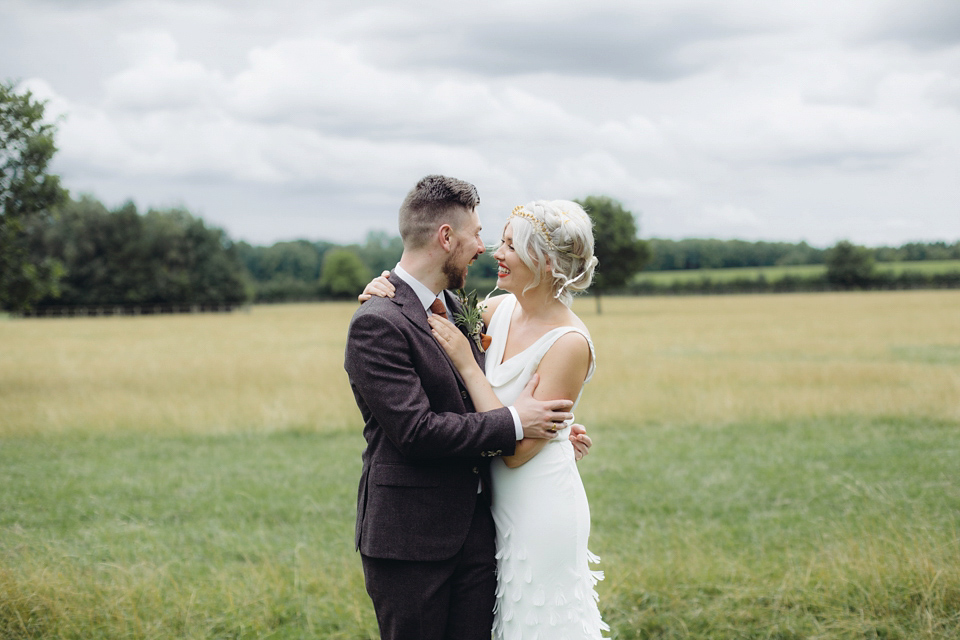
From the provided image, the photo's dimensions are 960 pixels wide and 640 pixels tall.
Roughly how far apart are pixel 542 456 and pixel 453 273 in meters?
0.93

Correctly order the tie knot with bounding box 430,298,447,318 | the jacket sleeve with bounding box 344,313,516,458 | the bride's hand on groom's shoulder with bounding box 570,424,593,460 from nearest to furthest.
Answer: the jacket sleeve with bounding box 344,313,516,458
the tie knot with bounding box 430,298,447,318
the bride's hand on groom's shoulder with bounding box 570,424,593,460

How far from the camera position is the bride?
3.26m

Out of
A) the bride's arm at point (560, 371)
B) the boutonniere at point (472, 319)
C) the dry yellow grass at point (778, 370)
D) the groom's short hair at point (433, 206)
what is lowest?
the dry yellow grass at point (778, 370)

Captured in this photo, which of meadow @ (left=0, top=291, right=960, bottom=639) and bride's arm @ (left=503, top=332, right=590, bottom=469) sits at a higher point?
bride's arm @ (left=503, top=332, right=590, bottom=469)

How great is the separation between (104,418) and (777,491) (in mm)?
11717

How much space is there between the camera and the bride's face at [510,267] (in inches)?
132

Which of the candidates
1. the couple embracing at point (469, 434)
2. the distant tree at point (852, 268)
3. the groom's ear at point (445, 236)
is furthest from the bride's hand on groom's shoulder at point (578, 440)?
the distant tree at point (852, 268)

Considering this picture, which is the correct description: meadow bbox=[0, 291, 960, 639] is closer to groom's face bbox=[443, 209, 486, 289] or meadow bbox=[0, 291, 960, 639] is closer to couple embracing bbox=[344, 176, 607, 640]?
couple embracing bbox=[344, 176, 607, 640]

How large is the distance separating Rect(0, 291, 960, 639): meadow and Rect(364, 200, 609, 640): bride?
1942mm

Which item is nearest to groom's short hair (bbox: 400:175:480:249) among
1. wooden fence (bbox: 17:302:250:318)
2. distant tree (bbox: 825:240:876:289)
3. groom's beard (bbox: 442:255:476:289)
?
groom's beard (bbox: 442:255:476:289)

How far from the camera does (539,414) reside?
3133 millimetres

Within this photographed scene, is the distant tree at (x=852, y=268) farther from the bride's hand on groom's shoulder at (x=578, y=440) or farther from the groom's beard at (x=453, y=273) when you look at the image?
the groom's beard at (x=453, y=273)

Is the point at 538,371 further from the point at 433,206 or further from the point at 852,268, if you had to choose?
the point at 852,268

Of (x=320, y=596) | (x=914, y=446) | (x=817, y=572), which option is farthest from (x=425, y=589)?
(x=914, y=446)
